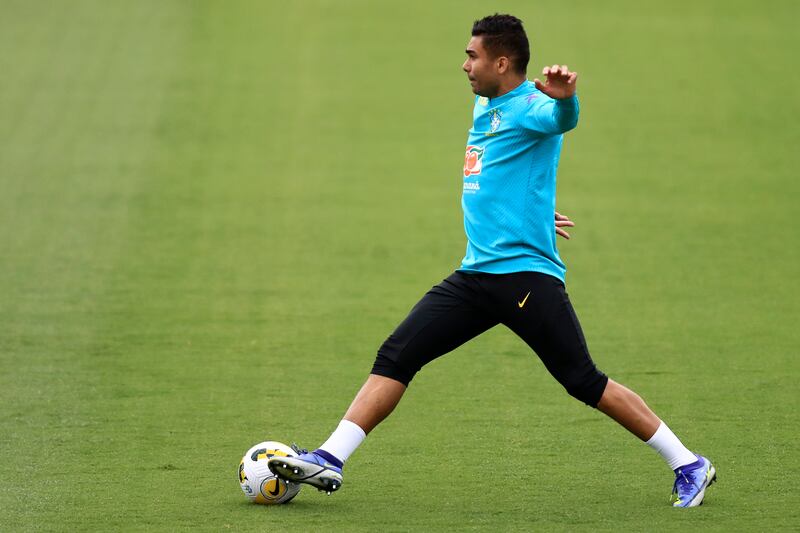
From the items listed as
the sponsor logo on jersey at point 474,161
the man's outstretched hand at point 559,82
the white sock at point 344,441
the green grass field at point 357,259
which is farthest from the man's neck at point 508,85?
the green grass field at point 357,259

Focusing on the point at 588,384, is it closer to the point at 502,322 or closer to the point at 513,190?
the point at 502,322

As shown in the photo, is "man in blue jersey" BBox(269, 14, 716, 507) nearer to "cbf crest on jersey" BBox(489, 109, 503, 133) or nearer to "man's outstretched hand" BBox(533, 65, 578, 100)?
"cbf crest on jersey" BBox(489, 109, 503, 133)

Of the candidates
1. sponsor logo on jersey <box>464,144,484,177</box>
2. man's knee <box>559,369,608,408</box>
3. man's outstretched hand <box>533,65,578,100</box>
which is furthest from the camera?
sponsor logo on jersey <box>464,144,484,177</box>

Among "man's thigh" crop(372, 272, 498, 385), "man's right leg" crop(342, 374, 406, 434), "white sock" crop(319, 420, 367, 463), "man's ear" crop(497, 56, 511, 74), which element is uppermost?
→ "man's ear" crop(497, 56, 511, 74)

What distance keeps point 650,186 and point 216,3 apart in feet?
39.7

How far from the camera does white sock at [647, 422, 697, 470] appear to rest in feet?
20.5

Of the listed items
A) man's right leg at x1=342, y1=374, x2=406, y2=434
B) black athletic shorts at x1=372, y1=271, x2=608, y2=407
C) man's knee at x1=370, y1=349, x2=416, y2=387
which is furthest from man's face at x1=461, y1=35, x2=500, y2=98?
man's right leg at x1=342, y1=374, x2=406, y2=434

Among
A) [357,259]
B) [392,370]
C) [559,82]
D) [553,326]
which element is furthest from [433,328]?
[357,259]

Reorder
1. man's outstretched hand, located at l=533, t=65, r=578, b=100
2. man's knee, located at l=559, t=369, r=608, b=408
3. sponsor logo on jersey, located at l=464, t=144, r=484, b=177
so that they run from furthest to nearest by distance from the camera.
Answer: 1. sponsor logo on jersey, located at l=464, t=144, r=484, b=177
2. man's knee, located at l=559, t=369, r=608, b=408
3. man's outstretched hand, located at l=533, t=65, r=578, b=100

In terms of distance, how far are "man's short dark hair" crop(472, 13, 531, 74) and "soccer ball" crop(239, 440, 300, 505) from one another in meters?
2.10

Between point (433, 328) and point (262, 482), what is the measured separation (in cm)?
107

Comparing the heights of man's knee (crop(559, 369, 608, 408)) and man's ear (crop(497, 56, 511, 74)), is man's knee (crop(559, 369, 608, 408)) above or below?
below

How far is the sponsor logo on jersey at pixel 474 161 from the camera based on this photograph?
6297 mm

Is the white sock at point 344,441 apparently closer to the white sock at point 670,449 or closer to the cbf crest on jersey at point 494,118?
the white sock at point 670,449
